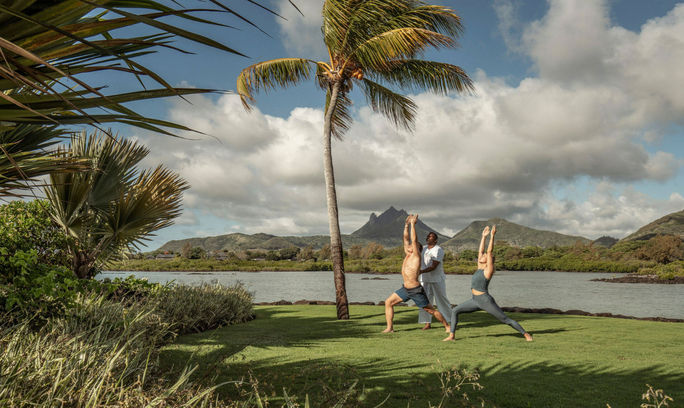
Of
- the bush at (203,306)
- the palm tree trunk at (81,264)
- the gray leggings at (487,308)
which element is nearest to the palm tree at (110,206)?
the palm tree trunk at (81,264)

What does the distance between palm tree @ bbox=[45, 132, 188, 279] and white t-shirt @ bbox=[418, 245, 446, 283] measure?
5.51m

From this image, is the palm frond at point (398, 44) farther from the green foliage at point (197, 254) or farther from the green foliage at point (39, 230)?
the green foliage at point (197, 254)

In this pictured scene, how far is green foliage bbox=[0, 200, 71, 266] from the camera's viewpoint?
7.84 metres

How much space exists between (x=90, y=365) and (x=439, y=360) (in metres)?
3.30

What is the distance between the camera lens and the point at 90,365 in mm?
3074

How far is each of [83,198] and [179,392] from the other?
610 centimetres

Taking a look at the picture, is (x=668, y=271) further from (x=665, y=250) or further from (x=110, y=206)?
(x=110, y=206)

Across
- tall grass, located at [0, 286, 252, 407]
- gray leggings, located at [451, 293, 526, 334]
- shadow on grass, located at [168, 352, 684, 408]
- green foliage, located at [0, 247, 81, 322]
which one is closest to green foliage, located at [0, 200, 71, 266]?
tall grass, located at [0, 286, 252, 407]

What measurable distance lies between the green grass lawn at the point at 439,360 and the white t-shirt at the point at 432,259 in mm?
1081

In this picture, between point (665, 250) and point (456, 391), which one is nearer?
point (456, 391)

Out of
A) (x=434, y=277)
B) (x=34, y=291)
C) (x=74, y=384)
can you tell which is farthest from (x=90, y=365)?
(x=434, y=277)

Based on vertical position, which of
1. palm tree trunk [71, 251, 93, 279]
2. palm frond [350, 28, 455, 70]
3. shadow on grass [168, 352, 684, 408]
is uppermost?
palm frond [350, 28, 455, 70]

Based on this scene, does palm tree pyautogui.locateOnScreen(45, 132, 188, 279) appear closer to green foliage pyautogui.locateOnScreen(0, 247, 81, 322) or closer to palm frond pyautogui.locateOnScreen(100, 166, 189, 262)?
palm frond pyautogui.locateOnScreen(100, 166, 189, 262)

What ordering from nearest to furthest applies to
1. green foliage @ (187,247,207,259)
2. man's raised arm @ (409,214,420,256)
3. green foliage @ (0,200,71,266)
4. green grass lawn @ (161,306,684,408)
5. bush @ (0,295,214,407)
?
bush @ (0,295,214,407) < green grass lawn @ (161,306,684,408) < man's raised arm @ (409,214,420,256) < green foliage @ (0,200,71,266) < green foliage @ (187,247,207,259)
